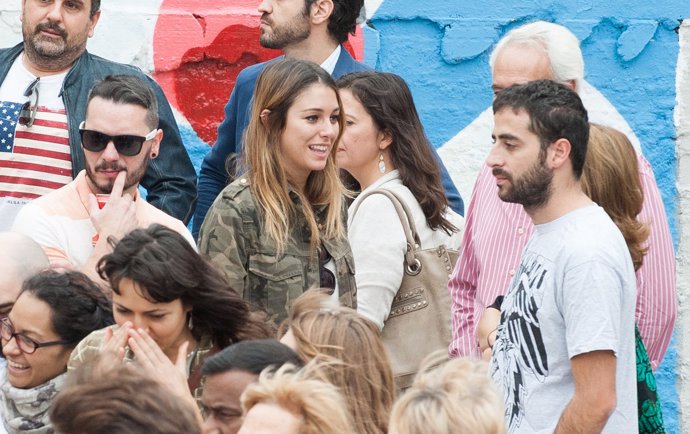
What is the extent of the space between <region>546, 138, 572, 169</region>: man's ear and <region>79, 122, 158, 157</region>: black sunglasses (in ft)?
5.47

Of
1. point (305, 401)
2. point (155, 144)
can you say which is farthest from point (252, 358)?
point (155, 144)

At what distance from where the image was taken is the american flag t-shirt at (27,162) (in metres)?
4.96

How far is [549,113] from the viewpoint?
142 inches

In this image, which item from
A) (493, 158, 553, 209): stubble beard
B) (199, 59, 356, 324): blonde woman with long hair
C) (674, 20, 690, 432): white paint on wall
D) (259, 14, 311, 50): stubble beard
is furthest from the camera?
(674, 20, 690, 432): white paint on wall

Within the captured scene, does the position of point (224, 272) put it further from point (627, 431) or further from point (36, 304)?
point (627, 431)

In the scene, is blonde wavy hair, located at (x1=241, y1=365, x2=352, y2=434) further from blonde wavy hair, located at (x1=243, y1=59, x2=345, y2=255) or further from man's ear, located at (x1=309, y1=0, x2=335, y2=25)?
man's ear, located at (x1=309, y1=0, x2=335, y2=25)

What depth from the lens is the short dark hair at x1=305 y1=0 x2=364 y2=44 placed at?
5.48 m

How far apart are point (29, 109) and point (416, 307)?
1752mm

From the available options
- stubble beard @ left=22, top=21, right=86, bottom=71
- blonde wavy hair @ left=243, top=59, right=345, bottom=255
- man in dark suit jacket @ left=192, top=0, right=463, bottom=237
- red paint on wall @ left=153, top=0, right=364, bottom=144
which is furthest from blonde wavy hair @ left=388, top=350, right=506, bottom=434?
red paint on wall @ left=153, top=0, right=364, bottom=144

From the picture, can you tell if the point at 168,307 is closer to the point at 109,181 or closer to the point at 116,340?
the point at 116,340

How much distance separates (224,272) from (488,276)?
92cm

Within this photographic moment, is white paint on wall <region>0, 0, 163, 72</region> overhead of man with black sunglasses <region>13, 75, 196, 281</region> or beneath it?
overhead

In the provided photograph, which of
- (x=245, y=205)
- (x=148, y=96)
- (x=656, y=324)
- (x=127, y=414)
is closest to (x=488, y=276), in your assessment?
(x=656, y=324)

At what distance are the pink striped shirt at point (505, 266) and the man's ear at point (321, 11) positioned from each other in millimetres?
1284
